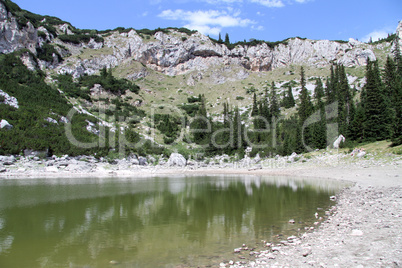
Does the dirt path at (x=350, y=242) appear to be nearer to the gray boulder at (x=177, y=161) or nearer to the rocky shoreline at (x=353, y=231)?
the rocky shoreline at (x=353, y=231)

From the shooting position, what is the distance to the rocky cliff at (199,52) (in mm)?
114000

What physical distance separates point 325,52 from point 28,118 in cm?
12788

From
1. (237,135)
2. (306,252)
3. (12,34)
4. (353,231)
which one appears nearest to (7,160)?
(306,252)

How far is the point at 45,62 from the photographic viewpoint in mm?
86750

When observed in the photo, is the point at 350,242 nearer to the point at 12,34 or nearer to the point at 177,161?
the point at 177,161

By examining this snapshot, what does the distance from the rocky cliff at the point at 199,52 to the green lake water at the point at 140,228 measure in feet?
335

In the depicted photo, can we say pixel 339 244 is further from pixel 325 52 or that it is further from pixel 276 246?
pixel 325 52

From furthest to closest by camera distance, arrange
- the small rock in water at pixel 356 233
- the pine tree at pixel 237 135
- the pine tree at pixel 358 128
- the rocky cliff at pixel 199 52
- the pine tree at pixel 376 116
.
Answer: the rocky cliff at pixel 199 52, the pine tree at pixel 237 135, the pine tree at pixel 358 128, the pine tree at pixel 376 116, the small rock in water at pixel 356 233

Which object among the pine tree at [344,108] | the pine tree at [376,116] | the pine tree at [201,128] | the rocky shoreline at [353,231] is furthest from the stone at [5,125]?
the pine tree at [376,116]

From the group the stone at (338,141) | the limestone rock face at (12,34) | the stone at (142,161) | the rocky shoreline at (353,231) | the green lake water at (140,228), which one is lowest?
the green lake water at (140,228)

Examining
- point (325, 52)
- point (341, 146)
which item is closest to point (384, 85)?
point (341, 146)

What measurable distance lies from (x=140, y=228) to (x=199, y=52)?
125m

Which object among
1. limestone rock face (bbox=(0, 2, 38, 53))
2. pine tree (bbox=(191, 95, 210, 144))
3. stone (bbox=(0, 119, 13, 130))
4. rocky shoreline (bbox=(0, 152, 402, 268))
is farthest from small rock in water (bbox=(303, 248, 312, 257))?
limestone rock face (bbox=(0, 2, 38, 53))

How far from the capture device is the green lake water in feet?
25.9
